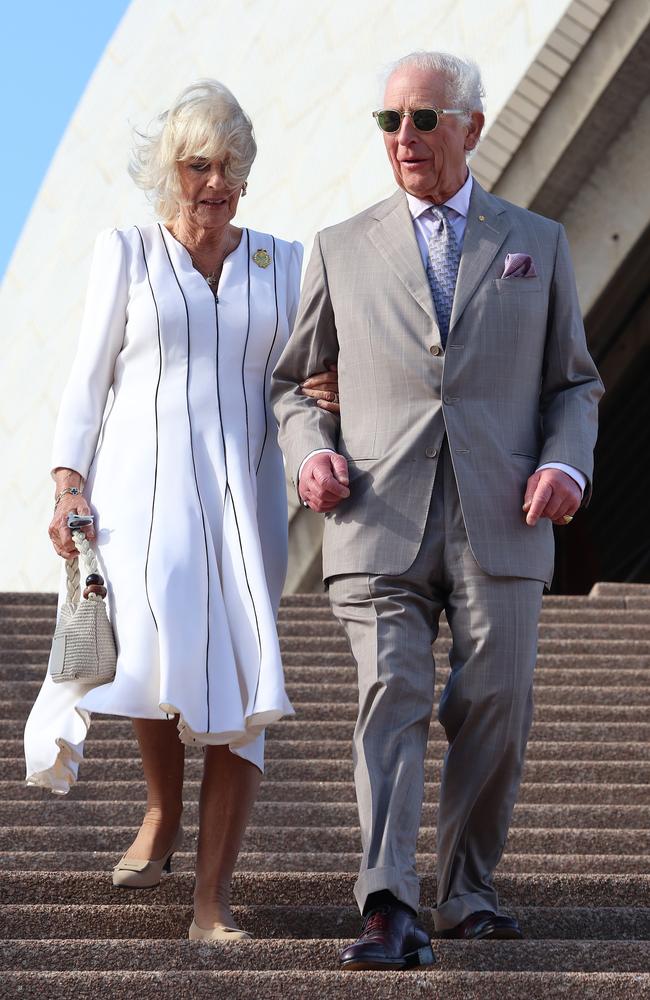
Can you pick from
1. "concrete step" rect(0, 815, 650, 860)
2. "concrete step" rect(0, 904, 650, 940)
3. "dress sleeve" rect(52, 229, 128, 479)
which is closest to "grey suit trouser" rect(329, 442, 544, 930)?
"concrete step" rect(0, 904, 650, 940)

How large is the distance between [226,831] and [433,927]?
0.44 metres

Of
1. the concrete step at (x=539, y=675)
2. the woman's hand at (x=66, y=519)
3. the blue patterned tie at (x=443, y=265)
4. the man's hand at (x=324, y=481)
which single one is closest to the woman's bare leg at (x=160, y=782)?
the woman's hand at (x=66, y=519)

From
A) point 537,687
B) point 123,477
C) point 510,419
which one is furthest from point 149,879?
point 537,687

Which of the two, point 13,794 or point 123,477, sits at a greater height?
point 123,477

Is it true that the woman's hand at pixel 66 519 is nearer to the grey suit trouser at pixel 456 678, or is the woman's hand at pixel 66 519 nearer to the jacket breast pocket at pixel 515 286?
the grey suit trouser at pixel 456 678

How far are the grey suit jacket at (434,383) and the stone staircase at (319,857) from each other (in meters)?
0.69

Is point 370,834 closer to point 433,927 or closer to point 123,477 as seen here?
point 433,927

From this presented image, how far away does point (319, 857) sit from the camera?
11.4ft

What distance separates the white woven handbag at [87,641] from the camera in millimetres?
2805

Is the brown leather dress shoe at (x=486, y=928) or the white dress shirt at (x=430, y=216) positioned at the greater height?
the white dress shirt at (x=430, y=216)

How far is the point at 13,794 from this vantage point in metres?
4.21

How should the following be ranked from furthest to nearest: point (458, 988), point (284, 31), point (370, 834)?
point (284, 31)
point (370, 834)
point (458, 988)

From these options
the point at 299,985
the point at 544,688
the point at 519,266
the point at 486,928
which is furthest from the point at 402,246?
the point at 544,688

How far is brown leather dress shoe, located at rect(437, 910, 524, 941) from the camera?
8.95 ft
